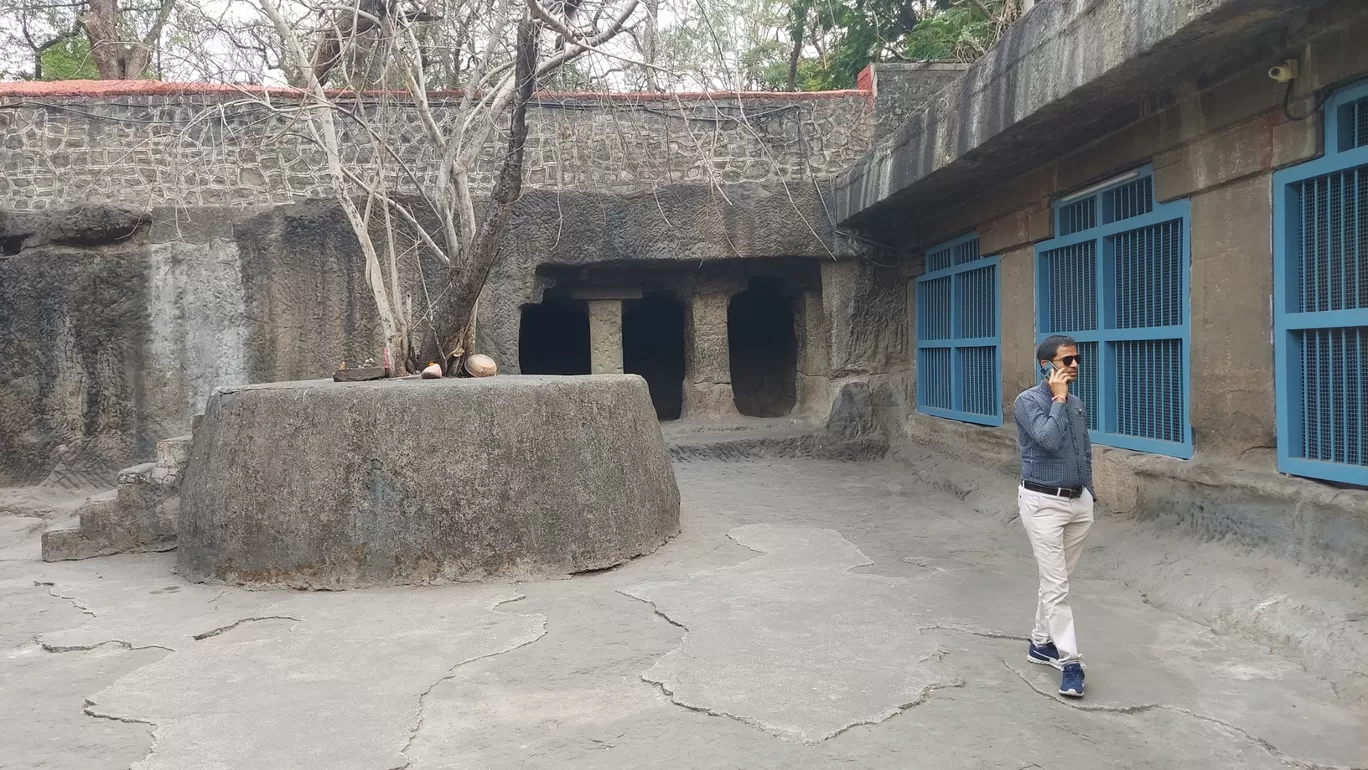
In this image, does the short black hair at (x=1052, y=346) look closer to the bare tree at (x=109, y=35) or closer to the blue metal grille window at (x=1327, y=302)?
the blue metal grille window at (x=1327, y=302)

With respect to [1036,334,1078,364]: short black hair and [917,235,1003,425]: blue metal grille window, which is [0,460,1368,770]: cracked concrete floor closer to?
[1036,334,1078,364]: short black hair

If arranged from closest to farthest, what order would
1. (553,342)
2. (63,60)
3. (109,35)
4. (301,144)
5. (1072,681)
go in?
(1072,681), (301,144), (109,35), (553,342), (63,60)

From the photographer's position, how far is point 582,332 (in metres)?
11.7

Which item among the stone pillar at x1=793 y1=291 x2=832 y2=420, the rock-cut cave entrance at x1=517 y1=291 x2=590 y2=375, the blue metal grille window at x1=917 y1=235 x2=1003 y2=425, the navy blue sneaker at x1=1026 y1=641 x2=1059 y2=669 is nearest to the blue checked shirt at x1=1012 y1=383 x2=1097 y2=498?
the navy blue sneaker at x1=1026 y1=641 x2=1059 y2=669

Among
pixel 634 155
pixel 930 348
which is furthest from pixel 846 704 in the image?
pixel 634 155

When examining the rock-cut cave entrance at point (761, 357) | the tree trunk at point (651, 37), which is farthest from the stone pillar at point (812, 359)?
the tree trunk at point (651, 37)

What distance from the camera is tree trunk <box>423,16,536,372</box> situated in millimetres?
5785

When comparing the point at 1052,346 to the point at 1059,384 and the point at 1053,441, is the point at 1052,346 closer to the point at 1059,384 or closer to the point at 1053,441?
the point at 1059,384

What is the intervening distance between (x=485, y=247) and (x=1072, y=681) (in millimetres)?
4193

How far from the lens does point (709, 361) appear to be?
8.92m

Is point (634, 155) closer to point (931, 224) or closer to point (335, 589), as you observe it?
point (931, 224)

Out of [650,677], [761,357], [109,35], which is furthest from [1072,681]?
[109,35]

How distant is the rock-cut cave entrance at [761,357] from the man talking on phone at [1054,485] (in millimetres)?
7729

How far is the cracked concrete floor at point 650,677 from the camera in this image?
8.67 feet
